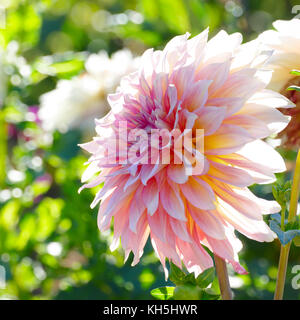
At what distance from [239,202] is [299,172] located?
0.09m

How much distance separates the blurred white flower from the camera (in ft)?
4.86

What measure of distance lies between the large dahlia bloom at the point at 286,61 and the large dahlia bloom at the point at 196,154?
7 centimetres

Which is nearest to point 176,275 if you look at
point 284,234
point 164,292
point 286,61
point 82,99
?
point 164,292

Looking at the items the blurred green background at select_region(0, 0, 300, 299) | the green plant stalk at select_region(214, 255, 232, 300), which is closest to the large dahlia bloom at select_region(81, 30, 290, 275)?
the green plant stalk at select_region(214, 255, 232, 300)

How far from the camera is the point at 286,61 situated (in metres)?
0.65

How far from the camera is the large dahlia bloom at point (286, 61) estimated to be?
0.64 m

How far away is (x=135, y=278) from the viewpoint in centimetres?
119

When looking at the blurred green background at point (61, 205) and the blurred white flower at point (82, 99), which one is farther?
the blurred white flower at point (82, 99)

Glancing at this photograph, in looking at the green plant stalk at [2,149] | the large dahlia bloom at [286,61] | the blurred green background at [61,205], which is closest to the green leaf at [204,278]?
the large dahlia bloom at [286,61]

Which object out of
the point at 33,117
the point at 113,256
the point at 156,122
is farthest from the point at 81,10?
the point at 156,122

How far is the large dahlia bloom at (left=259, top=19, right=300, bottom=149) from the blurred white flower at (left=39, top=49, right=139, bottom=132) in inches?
32.8

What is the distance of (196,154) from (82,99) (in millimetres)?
984

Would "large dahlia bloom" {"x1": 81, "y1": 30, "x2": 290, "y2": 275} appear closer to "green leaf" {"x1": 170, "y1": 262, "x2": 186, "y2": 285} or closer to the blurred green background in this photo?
"green leaf" {"x1": 170, "y1": 262, "x2": 186, "y2": 285}

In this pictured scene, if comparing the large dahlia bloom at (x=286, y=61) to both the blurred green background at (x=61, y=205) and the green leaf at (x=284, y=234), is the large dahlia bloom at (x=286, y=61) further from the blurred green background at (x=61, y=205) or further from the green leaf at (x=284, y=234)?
the blurred green background at (x=61, y=205)
